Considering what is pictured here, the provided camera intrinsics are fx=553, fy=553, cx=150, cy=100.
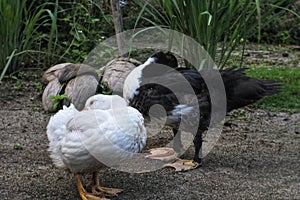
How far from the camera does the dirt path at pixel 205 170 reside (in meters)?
3.38

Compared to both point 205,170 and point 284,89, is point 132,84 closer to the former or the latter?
point 205,170

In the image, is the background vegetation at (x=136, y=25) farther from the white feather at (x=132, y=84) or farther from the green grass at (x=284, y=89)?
the white feather at (x=132, y=84)

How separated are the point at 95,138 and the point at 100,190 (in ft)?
1.50

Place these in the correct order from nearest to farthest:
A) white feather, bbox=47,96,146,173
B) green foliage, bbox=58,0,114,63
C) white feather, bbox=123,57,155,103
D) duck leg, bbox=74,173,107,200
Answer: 1. white feather, bbox=47,96,146,173
2. duck leg, bbox=74,173,107,200
3. white feather, bbox=123,57,155,103
4. green foliage, bbox=58,0,114,63

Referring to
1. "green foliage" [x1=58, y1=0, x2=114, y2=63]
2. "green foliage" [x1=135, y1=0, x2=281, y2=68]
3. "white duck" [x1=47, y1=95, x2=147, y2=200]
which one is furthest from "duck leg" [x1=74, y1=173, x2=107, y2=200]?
"green foliage" [x1=58, y1=0, x2=114, y2=63]

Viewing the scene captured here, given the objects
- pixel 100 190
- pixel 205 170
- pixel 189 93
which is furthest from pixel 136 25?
pixel 100 190

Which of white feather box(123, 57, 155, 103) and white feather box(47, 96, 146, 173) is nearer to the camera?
white feather box(47, 96, 146, 173)

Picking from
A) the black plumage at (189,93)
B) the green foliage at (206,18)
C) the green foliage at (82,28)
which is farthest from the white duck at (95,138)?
the green foliage at (82,28)

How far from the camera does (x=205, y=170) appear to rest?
12.4 feet

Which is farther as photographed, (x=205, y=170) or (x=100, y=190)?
(x=205, y=170)

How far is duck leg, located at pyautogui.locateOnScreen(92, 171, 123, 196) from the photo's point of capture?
3371mm

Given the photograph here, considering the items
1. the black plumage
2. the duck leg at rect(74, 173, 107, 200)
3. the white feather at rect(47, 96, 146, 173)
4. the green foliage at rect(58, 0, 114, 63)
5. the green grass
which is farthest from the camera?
the green foliage at rect(58, 0, 114, 63)

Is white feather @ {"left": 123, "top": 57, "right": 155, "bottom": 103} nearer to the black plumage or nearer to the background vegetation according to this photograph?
the black plumage

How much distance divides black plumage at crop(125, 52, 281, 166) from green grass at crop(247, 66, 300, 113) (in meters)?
0.83
